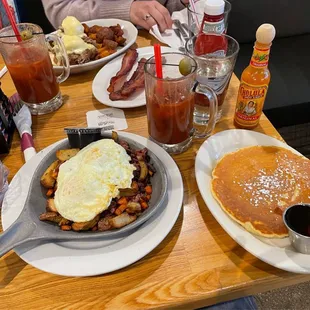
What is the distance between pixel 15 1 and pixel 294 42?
6.64 ft

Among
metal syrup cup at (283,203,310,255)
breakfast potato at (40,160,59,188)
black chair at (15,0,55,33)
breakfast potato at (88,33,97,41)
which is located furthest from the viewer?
black chair at (15,0,55,33)

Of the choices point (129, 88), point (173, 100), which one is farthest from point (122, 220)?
point (129, 88)

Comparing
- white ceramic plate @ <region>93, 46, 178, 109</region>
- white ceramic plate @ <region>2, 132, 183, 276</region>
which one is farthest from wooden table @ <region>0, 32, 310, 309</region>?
white ceramic plate @ <region>93, 46, 178, 109</region>

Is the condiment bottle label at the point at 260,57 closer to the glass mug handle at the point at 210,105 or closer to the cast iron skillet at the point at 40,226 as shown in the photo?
the glass mug handle at the point at 210,105

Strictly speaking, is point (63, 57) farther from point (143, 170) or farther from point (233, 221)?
point (233, 221)

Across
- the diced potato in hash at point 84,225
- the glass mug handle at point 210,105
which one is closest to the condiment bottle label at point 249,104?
the glass mug handle at point 210,105

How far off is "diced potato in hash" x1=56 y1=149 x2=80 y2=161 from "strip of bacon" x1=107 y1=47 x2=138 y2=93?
41 cm

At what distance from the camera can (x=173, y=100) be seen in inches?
38.9

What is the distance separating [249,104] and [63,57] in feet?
2.35

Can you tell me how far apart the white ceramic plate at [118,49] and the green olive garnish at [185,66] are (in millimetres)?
557

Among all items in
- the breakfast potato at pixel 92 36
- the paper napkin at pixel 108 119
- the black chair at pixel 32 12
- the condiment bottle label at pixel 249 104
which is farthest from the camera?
the black chair at pixel 32 12

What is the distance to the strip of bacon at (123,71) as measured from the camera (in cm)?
131

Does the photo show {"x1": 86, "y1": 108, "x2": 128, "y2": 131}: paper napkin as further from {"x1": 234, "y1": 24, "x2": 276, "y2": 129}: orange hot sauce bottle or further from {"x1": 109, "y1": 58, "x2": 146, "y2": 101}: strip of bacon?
{"x1": 234, "y1": 24, "x2": 276, "y2": 129}: orange hot sauce bottle

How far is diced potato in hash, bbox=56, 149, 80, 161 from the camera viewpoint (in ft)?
3.09
